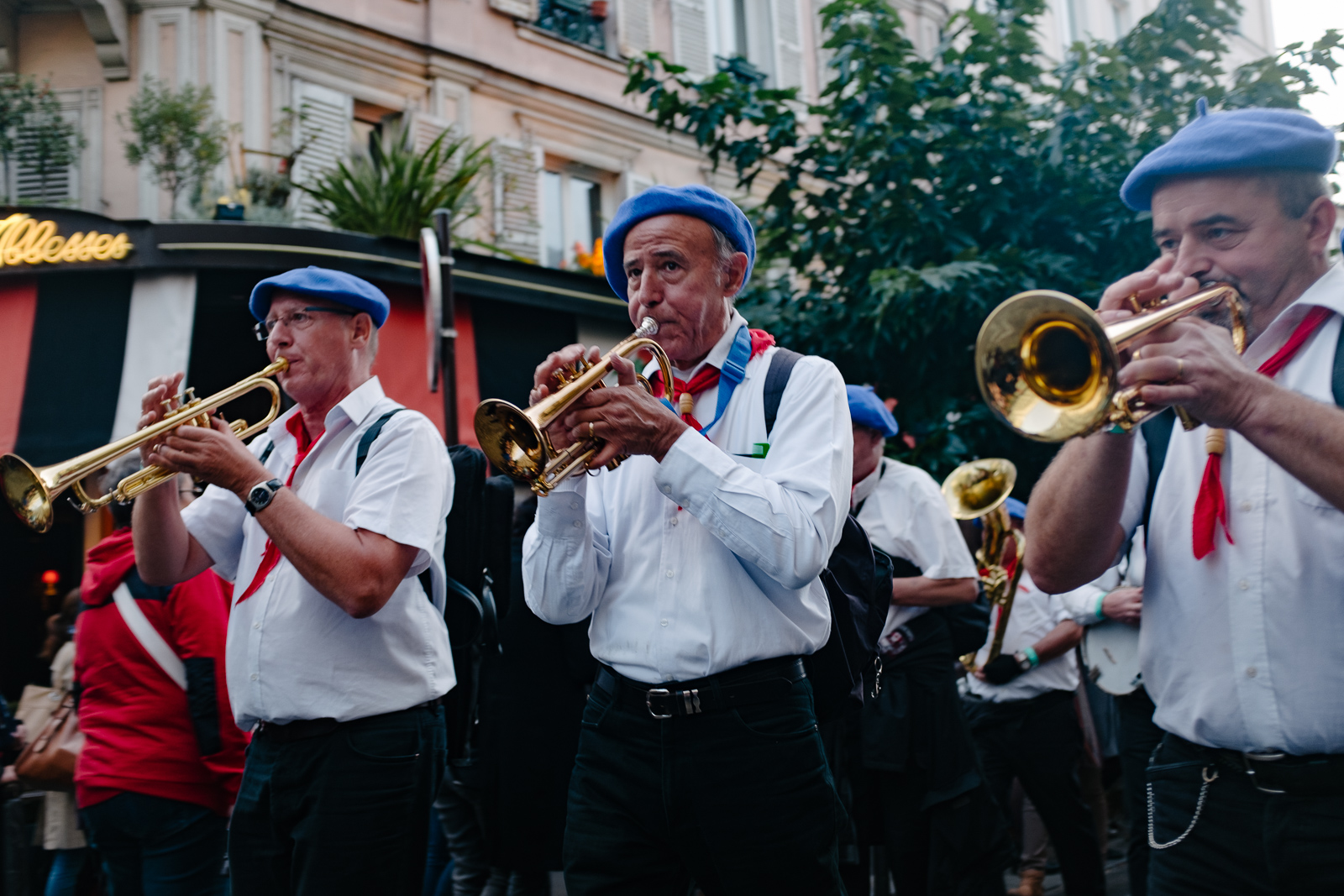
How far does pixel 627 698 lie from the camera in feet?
8.58

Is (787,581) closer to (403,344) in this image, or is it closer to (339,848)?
(339,848)

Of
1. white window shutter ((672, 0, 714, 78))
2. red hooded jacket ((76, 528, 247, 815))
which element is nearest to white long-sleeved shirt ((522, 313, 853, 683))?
red hooded jacket ((76, 528, 247, 815))

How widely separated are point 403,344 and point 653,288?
8317mm

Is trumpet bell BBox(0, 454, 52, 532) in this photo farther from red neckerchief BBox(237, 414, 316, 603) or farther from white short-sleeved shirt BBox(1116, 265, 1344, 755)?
white short-sleeved shirt BBox(1116, 265, 1344, 755)

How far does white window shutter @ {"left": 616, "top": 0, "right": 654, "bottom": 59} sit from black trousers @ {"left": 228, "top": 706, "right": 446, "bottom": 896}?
1236 centimetres

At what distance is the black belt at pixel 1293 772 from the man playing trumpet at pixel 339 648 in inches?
79.5

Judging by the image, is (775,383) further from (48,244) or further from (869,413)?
(48,244)

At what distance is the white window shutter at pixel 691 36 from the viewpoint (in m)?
14.6

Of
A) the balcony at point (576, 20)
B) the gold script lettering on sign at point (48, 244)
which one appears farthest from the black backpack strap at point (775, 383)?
the balcony at point (576, 20)

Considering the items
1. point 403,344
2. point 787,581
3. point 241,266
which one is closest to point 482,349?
point 403,344

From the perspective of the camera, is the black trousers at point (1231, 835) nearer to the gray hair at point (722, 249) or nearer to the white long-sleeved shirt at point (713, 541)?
the white long-sleeved shirt at point (713, 541)

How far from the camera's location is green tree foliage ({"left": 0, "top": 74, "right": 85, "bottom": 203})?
1034cm

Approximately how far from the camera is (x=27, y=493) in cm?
356

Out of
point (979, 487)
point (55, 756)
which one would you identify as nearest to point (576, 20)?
point (979, 487)
